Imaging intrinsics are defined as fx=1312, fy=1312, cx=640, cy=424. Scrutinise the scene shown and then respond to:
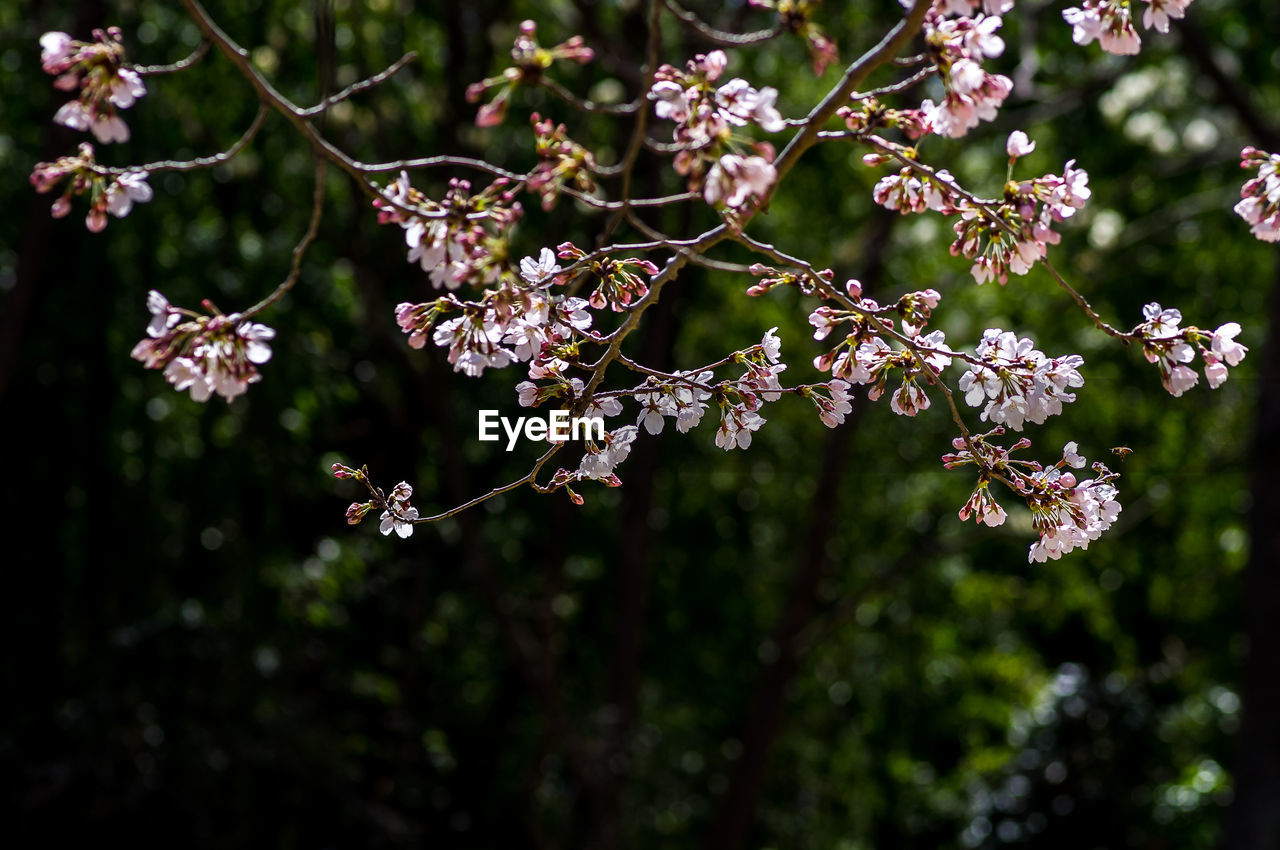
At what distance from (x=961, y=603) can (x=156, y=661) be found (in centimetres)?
379

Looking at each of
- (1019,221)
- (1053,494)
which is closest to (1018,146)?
(1019,221)

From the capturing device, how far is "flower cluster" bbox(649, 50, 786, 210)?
0.88 meters

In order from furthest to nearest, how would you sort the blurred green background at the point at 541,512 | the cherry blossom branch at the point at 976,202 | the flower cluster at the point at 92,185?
the blurred green background at the point at 541,512, the flower cluster at the point at 92,185, the cherry blossom branch at the point at 976,202

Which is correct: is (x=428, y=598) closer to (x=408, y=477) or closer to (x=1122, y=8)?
(x=408, y=477)

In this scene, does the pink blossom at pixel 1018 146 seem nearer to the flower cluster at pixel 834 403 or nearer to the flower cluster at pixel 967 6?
the flower cluster at pixel 967 6

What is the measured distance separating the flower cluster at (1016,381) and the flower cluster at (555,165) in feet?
1.33

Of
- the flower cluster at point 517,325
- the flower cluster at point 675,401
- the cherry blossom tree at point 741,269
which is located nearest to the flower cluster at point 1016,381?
the cherry blossom tree at point 741,269

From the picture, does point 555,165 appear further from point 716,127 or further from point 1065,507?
point 1065,507

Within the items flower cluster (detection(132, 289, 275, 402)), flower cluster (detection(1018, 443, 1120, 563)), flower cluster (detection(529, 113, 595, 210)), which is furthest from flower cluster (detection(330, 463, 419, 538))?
flower cluster (detection(1018, 443, 1120, 563))

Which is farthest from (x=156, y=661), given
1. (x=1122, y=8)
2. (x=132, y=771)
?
(x=1122, y=8)

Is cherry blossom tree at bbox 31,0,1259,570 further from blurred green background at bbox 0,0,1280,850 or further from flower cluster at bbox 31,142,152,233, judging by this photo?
blurred green background at bbox 0,0,1280,850

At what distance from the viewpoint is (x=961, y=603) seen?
6.16 metres

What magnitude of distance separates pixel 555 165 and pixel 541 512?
139 inches

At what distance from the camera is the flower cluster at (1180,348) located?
3.83 feet
